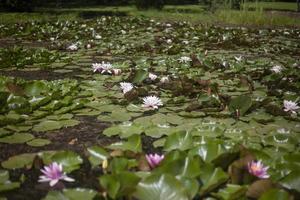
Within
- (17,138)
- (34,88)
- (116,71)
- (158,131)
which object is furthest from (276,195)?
(116,71)

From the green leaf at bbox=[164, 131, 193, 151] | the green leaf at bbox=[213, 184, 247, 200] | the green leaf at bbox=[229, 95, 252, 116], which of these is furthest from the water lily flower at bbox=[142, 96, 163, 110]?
the green leaf at bbox=[213, 184, 247, 200]

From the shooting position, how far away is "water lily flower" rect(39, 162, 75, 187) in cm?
149

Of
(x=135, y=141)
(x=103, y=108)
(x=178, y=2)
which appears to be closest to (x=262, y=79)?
(x=103, y=108)

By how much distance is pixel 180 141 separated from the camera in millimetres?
1840

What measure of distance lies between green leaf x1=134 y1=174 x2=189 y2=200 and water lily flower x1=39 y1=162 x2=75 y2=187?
1.11 feet

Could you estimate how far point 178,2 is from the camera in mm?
26672

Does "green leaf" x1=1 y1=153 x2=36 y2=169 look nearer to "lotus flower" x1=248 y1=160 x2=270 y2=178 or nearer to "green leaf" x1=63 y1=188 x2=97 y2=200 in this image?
"green leaf" x1=63 y1=188 x2=97 y2=200

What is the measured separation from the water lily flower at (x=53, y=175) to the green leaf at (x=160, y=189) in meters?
0.34

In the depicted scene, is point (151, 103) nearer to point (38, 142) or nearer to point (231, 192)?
point (38, 142)

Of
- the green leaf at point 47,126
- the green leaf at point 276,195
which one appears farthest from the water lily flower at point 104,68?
the green leaf at point 276,195

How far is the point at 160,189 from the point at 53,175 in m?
0.46

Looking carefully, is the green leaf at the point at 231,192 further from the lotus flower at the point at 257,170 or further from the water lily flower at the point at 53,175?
the water lily flower at the point at 53,175

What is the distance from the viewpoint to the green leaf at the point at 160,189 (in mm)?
1309

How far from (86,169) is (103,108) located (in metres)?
0.92
